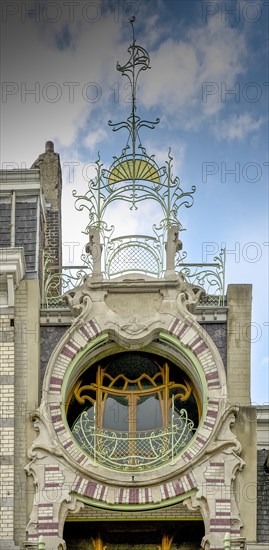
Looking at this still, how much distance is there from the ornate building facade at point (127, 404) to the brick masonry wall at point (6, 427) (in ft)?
0.07

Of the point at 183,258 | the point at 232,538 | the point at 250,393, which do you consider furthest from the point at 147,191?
the point at 232,538

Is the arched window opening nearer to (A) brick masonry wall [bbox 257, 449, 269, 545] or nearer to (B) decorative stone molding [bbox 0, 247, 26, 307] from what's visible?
(A) brick masonry wall [bbox 257, 449, 269, 545]

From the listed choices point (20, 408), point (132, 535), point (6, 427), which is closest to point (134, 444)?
point (132, 535)

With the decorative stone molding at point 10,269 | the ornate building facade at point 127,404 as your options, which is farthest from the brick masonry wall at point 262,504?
the decorative stone molding at point 10,269

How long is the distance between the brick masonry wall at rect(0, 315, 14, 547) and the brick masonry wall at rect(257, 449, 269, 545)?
478cm

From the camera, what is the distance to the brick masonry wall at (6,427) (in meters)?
31.0

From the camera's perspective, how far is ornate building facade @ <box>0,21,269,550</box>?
3130 centimetres

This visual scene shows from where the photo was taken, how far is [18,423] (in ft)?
105

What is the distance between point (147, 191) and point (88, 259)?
188 centimetres

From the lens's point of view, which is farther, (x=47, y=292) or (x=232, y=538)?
(x=47, y=292)

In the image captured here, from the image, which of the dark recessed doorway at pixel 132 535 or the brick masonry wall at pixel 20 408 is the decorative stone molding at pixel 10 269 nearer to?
the brick masonry wall at pixel 20 408

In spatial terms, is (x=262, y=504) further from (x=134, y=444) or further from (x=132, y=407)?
(x=132, y=407)

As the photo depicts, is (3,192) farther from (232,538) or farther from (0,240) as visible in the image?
(232,538)

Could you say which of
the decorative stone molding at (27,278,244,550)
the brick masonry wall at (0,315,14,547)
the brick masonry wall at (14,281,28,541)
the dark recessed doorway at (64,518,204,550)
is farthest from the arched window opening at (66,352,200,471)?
the dark recessed doorway at (64,518,204,550)
